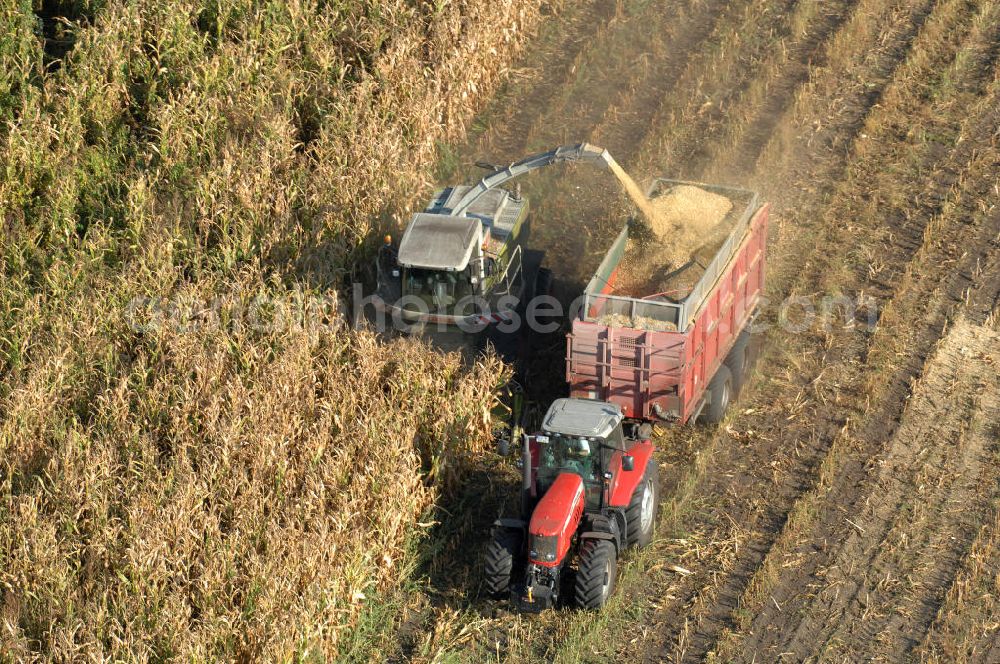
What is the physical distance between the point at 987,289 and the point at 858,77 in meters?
6.82

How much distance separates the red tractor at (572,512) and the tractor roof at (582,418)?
0.01m

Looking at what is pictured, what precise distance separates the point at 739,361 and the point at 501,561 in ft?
18.0

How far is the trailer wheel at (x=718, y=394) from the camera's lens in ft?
55.0

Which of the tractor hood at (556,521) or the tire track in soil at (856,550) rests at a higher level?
the tractor hood at (556,521)

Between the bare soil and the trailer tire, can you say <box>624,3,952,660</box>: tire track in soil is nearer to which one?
the bare soil

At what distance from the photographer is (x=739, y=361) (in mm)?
17516

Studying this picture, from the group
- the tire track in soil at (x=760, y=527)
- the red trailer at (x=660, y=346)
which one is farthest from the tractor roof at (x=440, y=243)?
the tire track in soil at (x=760, y=527)

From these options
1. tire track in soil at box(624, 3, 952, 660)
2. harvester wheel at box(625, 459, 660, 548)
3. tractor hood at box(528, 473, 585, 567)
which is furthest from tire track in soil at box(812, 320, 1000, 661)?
tractor hood at box(528, 473, 585, 567)

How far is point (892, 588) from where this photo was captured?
1428cm

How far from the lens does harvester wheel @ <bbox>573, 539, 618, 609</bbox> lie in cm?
1346

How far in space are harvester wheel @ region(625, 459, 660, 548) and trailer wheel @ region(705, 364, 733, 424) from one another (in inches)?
71.0

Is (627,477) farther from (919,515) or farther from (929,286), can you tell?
(929,286)

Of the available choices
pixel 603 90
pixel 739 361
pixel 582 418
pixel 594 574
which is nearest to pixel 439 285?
pixel 582 418

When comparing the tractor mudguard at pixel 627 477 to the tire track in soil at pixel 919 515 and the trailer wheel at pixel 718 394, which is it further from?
the tire track in soil at pixel 919 515
